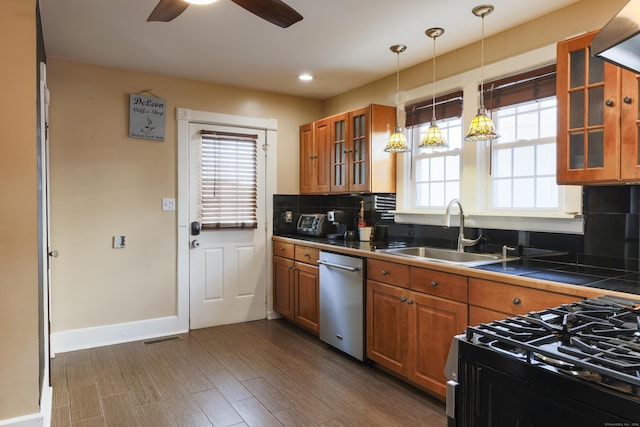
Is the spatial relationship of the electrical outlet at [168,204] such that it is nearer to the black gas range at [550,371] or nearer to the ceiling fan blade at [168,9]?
the ceiling fan blade at [168,9]

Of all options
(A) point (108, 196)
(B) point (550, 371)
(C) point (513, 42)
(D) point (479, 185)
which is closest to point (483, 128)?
(D) point (479, 185)

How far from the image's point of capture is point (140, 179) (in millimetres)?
3721

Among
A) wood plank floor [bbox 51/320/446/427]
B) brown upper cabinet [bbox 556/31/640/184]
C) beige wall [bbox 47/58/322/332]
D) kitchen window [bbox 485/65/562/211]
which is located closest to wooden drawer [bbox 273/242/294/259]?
wood plank floor [bbox 51/320/446/427]

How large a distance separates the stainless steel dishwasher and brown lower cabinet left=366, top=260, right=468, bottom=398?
0.30 feet

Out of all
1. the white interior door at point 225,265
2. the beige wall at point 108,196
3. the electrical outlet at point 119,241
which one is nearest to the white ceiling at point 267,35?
the beige wall at point 108,196

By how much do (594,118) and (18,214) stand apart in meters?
2.91

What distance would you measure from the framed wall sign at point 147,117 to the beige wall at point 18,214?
1563mm

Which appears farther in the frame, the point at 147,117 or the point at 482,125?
the point at 147,117

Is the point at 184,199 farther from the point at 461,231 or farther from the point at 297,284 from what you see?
the point at 461,231

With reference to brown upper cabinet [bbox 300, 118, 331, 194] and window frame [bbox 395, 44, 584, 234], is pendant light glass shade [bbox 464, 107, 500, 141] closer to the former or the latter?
window frame [bbox 395, 44, 584, 234]

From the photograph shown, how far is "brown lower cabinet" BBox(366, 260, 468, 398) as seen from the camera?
93.4 inches

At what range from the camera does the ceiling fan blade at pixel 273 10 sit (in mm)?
1853

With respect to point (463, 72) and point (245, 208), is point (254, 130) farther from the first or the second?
point (463, 72)

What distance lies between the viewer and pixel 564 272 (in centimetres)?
211
